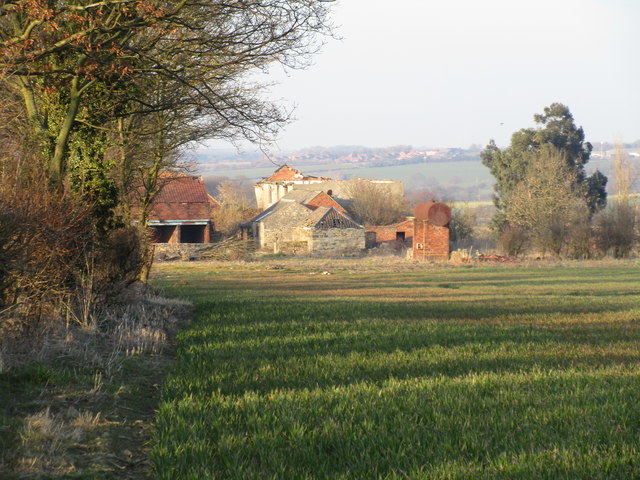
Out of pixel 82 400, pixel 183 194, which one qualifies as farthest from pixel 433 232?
pixel 82 400

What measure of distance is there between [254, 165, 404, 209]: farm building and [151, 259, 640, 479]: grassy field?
248 ft

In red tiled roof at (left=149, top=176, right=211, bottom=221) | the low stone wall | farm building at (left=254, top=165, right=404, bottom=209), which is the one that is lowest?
the low stone wall

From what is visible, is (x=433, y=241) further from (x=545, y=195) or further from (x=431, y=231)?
(x=545, y=195)

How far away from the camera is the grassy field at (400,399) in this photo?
5129mm

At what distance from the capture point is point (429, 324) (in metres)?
13.4

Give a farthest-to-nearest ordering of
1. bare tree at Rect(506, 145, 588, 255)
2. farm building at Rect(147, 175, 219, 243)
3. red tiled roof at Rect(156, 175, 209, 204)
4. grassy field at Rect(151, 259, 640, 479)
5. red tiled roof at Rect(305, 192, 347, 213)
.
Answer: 1. red tiled roof at Rect(305, 192, 347, 213)
2. red tiled roof at Rect(156, 175, 209, 204)
3. farm building at Rect(147, 175, 219, 243)
4. bare tree at Rect(506, 145, 588, 255)
5. grassy field at Rect(151, 259, 640, 479)

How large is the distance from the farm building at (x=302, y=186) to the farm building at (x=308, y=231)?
53.4 ft

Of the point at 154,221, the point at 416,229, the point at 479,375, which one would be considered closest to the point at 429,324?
the point at 479,375

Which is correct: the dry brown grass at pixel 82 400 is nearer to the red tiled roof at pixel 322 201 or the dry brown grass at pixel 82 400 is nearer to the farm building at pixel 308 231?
the farm building at pixel 308 231

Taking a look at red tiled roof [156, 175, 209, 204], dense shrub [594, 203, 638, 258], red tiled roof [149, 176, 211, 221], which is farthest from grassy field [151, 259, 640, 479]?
red tiled roof [156, 175, 209, 204]

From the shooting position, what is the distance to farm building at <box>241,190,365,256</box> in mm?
66250

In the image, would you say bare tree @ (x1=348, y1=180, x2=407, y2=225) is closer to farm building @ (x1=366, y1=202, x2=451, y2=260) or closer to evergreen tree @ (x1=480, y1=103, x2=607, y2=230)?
evergreen tree @ (x1=480, y1=103, x2=607, y2=230)

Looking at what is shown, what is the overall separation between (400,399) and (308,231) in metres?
59.8

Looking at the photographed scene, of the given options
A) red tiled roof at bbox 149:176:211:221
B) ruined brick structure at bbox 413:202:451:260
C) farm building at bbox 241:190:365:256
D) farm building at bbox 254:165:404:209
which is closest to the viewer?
ruined brick structure at bbox 413:202:451:260
